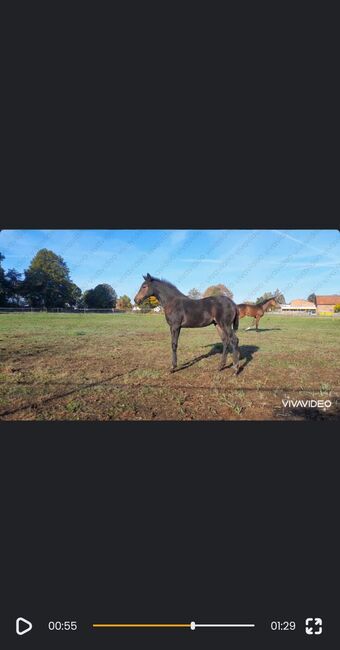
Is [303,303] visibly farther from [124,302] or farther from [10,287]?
[10,287]

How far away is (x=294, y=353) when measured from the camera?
229 inches

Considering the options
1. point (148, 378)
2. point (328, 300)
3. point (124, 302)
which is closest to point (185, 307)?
point (124, 302)

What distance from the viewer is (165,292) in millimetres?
4168

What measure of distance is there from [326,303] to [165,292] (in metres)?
2.90

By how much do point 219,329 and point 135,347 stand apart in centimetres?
258

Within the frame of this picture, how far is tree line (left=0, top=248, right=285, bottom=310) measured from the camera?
12.2ft

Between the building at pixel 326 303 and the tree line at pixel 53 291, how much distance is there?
621 millimetres

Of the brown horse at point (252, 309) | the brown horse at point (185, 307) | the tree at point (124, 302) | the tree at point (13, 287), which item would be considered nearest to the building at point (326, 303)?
the brown horse at point (252, 309)

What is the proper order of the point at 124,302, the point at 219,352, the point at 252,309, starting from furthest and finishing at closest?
the point at 219,352, the point at 252,309, the point at 124,302

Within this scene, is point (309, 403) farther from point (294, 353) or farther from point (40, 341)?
point (40, 341)

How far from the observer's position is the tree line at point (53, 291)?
3729mm

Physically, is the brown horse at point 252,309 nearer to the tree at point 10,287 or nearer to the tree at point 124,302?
the tree at point 124,302

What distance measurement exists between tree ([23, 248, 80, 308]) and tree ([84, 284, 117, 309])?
21 centimetres

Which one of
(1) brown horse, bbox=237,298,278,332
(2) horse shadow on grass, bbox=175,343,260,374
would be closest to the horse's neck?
(2) horse shadow on grass, bbox=175,343,260,374
